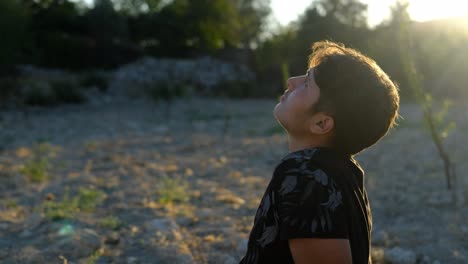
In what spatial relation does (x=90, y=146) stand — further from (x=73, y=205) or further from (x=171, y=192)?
(x=73, y=205)

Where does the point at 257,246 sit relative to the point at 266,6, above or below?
below

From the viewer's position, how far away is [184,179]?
→ 6453mm

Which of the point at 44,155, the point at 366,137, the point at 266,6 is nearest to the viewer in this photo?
the point at 366,137

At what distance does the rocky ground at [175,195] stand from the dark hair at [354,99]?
1.87 metres

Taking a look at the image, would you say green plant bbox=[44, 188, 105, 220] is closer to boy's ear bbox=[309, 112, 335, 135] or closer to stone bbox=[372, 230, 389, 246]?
stone bbox=[372, 230, 389, 246]

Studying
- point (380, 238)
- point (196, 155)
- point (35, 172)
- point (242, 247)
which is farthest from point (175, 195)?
point (196, 155)

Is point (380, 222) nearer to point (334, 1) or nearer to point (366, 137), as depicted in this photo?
point (366, 137)

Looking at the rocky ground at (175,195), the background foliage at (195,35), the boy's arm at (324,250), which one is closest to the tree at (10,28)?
the background foliage at (195,35)

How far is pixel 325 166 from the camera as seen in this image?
1614 mm

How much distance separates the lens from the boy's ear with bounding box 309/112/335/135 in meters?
1.67

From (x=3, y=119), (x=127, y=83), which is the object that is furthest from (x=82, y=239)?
(x=127, y=83)

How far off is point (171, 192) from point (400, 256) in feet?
8.27

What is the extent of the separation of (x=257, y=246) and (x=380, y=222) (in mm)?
2887

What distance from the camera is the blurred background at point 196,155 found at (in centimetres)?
375
